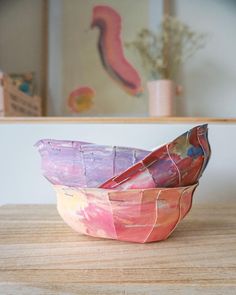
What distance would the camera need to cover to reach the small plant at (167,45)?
118 cm

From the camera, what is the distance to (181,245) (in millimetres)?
424

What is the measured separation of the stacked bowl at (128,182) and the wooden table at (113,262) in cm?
3

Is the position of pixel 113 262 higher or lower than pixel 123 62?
lower

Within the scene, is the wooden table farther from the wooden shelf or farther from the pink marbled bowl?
the wooden shelf

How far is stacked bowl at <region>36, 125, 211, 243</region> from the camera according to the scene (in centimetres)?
40

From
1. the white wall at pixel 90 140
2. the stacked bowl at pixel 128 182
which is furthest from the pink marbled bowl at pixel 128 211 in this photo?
the white wall at pixel 90 140

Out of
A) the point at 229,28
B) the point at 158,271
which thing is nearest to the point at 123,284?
the point at 158,271

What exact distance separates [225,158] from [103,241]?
0.53m

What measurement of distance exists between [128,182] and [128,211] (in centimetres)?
4

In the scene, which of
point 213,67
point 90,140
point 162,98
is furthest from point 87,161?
point 213,67

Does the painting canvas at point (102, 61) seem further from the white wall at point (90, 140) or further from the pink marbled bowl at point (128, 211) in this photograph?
the pink marbled bowl at point (128, 211)

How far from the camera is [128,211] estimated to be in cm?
41

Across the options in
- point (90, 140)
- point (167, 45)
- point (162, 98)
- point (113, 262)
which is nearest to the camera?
point (113, 262)

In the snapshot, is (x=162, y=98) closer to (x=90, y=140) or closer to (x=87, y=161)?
(x=90, y=140)
